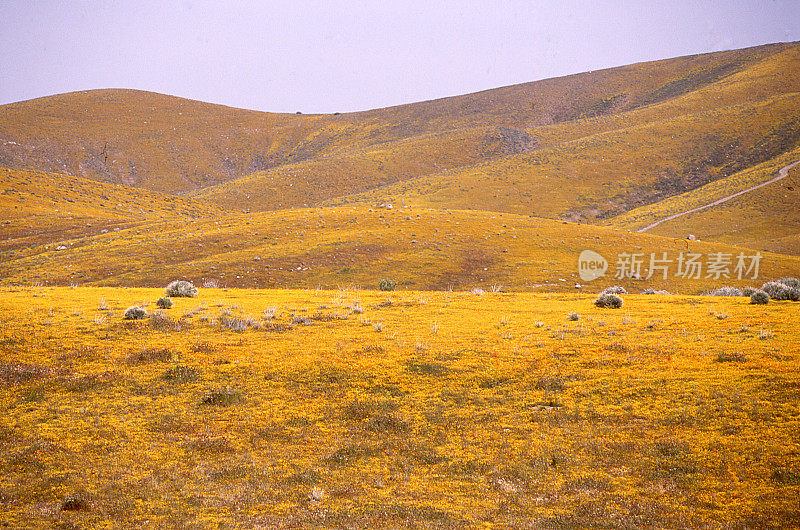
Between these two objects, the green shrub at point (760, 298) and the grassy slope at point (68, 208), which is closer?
the green shrub at point (760, 298)

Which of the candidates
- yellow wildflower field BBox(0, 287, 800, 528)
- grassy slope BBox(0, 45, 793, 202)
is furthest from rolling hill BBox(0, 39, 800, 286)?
yellow wildflower field BBox(0, 287, 800, 528)

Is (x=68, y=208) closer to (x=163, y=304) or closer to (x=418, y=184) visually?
(x=418, y=184)

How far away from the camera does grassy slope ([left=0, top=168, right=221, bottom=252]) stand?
47.1m

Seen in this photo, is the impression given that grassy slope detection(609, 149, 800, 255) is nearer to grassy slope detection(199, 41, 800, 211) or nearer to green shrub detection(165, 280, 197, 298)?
grassy slope detection(199, 41, 800, 211)

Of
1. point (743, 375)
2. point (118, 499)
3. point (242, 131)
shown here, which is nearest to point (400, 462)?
point (118, 499)

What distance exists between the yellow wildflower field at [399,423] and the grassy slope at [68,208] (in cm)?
3895

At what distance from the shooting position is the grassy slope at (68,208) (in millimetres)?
47125

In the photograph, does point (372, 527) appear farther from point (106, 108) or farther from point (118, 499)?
point (106, 108)

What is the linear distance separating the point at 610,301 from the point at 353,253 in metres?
24.3

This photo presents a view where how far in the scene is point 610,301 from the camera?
17.7 m

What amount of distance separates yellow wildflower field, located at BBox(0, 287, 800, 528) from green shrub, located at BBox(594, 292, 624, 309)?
2905 millimetres

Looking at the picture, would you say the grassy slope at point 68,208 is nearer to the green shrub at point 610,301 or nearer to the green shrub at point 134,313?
the green shrub at point 134,313

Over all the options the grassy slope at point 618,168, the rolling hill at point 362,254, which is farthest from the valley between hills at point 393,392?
the grassy slope at point 618,168

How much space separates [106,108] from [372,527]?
148m
